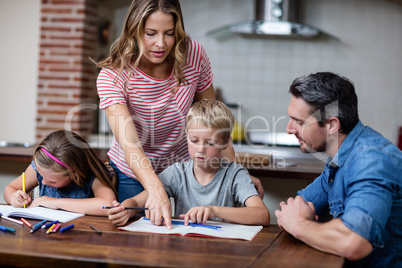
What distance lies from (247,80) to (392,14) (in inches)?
56.0

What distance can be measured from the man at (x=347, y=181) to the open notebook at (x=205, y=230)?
0.41 feet

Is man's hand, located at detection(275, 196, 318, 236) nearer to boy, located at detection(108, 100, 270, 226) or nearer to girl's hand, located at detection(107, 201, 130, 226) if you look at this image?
boy, located at detection(108, 100, 270, 226)

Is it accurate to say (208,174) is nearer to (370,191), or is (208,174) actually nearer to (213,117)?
(213,117)

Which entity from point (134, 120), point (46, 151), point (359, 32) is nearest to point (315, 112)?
point (134, 120)

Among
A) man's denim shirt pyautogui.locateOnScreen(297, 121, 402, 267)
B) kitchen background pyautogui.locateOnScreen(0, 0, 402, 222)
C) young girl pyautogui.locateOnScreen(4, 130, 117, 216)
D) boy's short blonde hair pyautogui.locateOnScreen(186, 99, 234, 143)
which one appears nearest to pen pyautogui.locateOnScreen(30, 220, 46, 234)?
young girl pyautogui.locateOnScreen(4, 130, 117, 216)

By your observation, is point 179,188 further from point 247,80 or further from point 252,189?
point 247,80

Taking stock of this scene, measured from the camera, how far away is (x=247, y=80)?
15.4 ft

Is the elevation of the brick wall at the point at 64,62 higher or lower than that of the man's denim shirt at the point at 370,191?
higher

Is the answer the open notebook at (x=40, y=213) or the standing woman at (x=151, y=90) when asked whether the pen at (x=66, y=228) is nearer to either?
the open notebook at (x=40, y=213)

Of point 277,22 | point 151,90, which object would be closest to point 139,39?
point 151,90

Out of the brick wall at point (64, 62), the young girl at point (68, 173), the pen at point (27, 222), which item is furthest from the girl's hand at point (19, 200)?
the brick wall at point (64, 62)

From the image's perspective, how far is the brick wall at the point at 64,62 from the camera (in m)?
4.15

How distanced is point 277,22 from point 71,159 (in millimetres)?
2907

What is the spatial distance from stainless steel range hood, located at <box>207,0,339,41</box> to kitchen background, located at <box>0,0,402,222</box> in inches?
6.6
